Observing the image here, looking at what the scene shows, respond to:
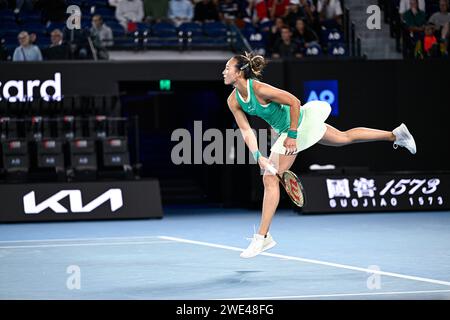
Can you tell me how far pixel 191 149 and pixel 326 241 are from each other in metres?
8.31

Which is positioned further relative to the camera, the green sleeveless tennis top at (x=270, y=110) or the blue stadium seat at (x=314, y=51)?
the blue stadium seat at (x=314, y=51)

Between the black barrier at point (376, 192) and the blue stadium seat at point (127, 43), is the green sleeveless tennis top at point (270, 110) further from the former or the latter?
the blue stadium seat at point (127, 43)

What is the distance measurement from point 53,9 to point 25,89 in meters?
1.84

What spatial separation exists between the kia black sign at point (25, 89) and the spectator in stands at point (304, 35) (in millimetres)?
5078

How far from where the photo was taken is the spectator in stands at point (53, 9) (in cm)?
1861

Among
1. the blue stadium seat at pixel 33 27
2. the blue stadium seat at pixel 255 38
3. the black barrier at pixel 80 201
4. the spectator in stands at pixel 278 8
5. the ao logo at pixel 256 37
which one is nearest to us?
the black barrier at pixel 80 201

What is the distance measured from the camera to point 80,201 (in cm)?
1714

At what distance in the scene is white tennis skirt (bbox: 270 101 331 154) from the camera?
9.90 m

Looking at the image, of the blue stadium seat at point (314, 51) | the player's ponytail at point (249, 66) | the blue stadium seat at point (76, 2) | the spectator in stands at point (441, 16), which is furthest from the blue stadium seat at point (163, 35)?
the player's ponytail at point (249, 66)

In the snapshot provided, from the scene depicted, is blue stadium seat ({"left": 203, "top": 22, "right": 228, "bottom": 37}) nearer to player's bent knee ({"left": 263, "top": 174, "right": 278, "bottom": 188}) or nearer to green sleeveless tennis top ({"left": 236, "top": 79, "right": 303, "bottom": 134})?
green sleeveless tennis top ({"left": 236, "top": 79, "right": 303, "bottom": 134})

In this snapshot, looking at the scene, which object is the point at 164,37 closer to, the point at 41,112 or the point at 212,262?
the point at 41,112

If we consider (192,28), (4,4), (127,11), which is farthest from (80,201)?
(192,28)

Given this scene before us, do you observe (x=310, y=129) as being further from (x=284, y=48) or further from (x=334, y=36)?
(x=334, y=36)

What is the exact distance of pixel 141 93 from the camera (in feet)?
74.6
